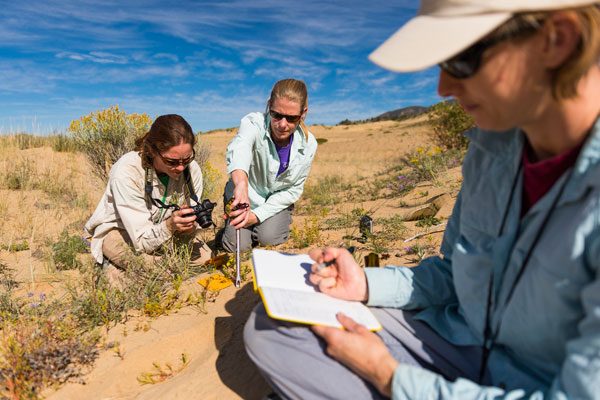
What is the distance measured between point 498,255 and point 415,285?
19.1 inches

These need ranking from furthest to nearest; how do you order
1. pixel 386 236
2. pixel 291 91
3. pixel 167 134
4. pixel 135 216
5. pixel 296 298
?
pixel 386 236, pixel 291 91, pixel 135 216, pixel 167 134, pixel 296 298

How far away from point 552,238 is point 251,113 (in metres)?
3.35

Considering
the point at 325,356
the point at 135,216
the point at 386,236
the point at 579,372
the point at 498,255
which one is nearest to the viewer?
the point at 579,372

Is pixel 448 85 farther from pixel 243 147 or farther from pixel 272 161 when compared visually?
pixel 272 161

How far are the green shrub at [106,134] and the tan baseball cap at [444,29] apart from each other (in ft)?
19.0

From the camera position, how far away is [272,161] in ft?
13.5

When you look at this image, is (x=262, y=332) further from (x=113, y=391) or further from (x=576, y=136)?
(x=576, y=136)

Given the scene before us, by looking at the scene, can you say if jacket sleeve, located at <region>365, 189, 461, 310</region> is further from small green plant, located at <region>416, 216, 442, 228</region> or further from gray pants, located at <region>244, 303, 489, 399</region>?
small green plant, located at <region>416, 216, 442, 228</region>

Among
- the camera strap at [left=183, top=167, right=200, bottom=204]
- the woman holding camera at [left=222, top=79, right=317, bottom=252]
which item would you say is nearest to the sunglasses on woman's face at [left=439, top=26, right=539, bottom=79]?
the woman holding camera at [left=222, top=79, right=317, bottom=252]

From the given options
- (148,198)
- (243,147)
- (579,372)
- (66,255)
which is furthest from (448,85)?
(66,255)

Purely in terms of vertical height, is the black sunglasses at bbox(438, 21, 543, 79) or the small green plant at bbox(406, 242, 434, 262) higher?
the black sunglasses at bbox(438, 21, 543, 79)

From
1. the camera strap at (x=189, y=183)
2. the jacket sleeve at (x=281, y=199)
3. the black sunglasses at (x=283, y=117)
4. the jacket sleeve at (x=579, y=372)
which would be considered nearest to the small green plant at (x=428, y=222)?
the jacket sleeve at (x=281, y=199)

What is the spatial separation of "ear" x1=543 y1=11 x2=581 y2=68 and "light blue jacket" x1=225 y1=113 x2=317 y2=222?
2.91 m

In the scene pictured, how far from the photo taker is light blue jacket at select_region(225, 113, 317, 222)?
3.84 m
